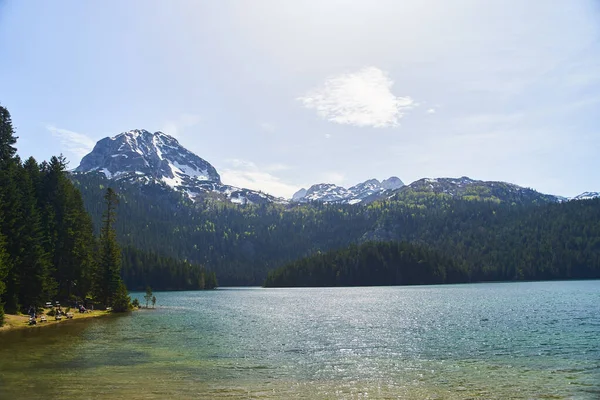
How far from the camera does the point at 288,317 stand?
8756cm

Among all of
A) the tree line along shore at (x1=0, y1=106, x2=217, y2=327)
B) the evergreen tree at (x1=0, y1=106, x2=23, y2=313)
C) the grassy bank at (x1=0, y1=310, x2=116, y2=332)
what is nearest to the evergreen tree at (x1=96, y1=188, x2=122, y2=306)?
the tree line along shore at (x1=0, y1=106, x2=217, y2=327)

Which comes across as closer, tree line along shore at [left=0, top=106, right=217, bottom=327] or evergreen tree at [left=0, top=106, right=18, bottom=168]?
tree line along shore at [left=0, top=106, right=217, bottom=327]

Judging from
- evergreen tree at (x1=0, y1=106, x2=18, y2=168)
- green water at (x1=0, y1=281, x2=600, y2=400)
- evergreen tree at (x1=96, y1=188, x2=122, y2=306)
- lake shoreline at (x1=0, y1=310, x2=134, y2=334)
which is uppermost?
evergreen tree at (x1=0, y1=106, x2=18, y2=168)

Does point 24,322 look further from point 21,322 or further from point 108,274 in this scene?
point 108,274

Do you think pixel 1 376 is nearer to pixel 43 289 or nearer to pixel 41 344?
pixel 41 344

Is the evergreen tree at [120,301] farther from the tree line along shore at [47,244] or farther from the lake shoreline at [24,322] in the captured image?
the lake shoreline at [24,322]

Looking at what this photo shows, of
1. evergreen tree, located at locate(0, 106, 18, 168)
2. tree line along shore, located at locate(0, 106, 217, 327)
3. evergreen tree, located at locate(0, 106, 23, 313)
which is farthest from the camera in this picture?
evergreen tree, located at locate(0, 106, 18, 168)

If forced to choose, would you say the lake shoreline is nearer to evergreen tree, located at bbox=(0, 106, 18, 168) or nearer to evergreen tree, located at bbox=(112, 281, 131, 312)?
evergreen tree, located at bbox=(112, 281, 131, 312)

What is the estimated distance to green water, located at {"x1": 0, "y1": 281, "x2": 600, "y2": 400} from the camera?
3044 cm

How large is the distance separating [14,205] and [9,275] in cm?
1155

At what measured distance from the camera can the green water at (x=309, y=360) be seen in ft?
99.9

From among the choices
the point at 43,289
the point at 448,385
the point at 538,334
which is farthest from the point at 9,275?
the point at 538,334

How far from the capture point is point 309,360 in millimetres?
42688

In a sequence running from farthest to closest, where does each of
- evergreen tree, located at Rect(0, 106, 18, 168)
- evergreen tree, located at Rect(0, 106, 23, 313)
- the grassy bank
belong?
evergreen tree, located at Rect(0, 106, 18, 168)
evergreen tree, located at Rect(0, 106, 23, 313)
the grassy bank
